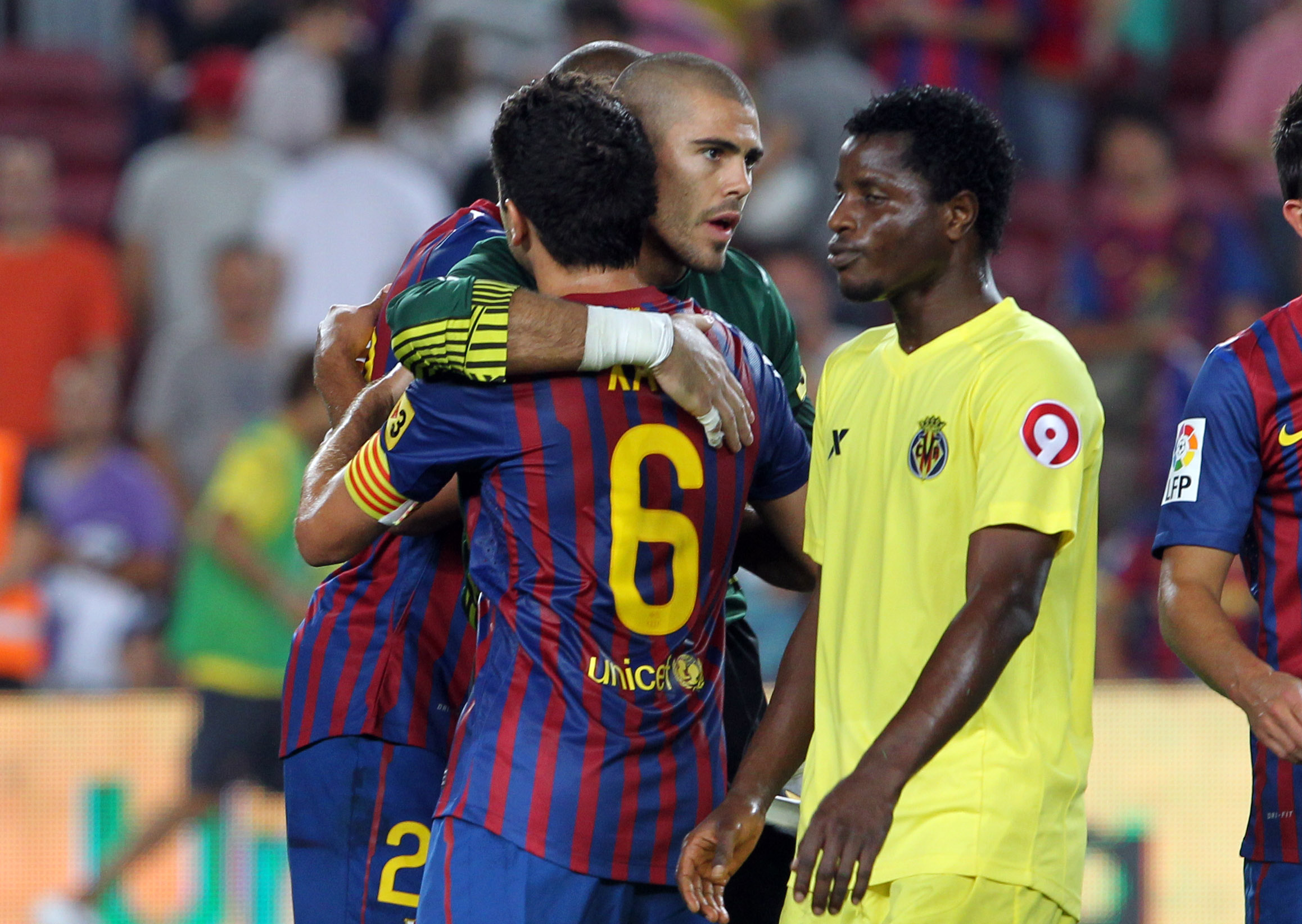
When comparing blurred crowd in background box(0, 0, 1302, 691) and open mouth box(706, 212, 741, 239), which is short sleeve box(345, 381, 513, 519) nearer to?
open mouth box(706, 212, 741, 239)

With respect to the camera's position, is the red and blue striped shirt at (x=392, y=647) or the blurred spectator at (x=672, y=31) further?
the blurred spectator at (x=672, y=31)

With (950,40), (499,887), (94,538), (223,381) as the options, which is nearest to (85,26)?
(223,381)

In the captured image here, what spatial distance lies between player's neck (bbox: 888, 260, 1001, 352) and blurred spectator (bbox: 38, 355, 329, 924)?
12.1 feet

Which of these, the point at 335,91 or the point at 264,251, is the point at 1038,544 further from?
the point at 335,91

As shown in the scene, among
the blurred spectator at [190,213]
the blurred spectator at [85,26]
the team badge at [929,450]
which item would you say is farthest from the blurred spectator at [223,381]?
the team badge at [929,450]

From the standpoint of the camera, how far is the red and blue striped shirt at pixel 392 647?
3455mm

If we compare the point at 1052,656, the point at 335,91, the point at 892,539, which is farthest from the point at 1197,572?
the point at 335,91

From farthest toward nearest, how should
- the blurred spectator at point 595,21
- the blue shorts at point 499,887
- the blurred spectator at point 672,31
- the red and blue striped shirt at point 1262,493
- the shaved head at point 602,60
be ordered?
the blurred spectator at point 672,31, the blurred spectator at point 595,21, the shaved head at point 602,60, the red and blue striped shirt at point 1262,493, the blue shorts at point 499,887

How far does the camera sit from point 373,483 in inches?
116

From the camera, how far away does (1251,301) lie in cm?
802

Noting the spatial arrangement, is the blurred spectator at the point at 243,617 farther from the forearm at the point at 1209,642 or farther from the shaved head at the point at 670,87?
the forearm at the point at 1209,642

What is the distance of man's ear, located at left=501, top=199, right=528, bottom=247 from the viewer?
2943 millimetres

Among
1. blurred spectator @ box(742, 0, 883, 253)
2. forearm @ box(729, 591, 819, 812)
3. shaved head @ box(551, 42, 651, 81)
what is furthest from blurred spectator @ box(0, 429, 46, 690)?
forearm @ box(729, 591, 819, 812)

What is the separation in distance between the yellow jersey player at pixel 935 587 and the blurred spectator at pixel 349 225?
17.1 feet
